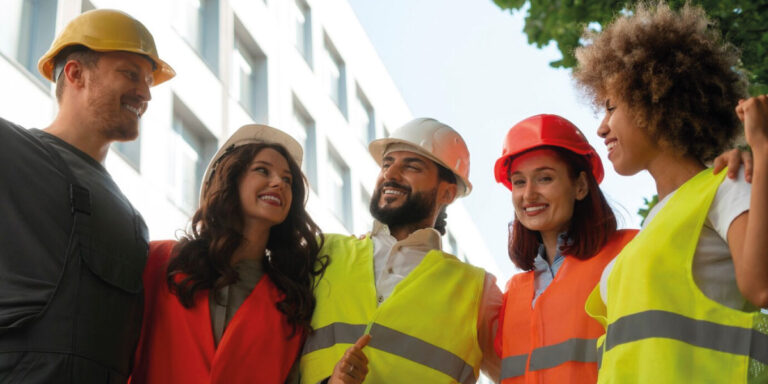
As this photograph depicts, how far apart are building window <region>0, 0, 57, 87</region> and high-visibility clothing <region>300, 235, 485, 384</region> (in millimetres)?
6757

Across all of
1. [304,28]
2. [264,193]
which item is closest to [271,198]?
[264,193]

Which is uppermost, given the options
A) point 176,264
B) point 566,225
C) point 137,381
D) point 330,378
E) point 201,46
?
point 201,46

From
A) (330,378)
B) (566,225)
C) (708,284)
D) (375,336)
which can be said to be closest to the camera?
(708,284)

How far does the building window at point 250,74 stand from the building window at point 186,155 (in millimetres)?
1990

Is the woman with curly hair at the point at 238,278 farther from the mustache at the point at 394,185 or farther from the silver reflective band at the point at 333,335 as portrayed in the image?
the mustache at the point at 394,185

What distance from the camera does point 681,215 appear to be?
292 centimetres

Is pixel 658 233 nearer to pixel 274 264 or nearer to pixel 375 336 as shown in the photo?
pixel 375 336

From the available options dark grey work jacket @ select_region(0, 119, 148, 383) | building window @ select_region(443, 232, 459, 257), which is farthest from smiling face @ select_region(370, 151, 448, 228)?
building window @ select_region(443, 232, 459, 257)

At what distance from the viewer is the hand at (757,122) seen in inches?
107

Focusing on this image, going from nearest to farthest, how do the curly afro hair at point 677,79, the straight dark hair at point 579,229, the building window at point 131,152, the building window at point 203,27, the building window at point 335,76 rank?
the curly afro hair at point 677,79 → the straight dark hair at point 579,229 → the building window at point 131,152 → the building window at point 203,27 → the building window at point 335,76

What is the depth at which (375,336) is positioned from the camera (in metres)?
4.33

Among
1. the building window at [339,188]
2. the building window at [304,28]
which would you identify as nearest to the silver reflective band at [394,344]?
the building window at [304,28]

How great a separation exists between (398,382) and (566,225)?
3.87 ft

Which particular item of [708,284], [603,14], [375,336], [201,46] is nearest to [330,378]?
[375,336]
